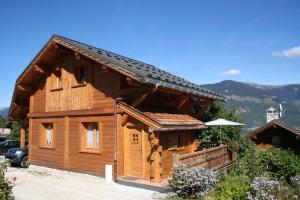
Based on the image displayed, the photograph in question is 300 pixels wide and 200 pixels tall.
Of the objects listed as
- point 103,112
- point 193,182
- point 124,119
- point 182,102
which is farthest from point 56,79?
point 193,182

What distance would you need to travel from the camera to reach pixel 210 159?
13555 millimetres

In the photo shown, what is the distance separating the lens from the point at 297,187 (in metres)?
9.26

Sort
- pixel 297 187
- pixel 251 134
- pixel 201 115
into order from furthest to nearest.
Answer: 1. pixel 251 134
2. pixel 201 115
3. pixel 297 187

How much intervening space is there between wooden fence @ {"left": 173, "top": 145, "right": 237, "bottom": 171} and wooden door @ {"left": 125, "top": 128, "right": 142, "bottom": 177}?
2.33 m

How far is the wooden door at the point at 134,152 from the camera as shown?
12.7 metres

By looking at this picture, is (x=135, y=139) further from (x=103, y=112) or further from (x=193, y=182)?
(x=193, y=182)

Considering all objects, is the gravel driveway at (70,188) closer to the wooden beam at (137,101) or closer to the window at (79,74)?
the wooden beam at (137,101)

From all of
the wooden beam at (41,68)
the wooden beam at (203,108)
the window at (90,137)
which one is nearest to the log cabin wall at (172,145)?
the wooden beam at (203,108)

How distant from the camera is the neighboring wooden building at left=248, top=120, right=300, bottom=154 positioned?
2426cm

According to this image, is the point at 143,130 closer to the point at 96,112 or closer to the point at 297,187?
the point at 96,112

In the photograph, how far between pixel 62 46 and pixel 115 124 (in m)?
5.52

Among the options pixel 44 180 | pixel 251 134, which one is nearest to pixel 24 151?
pixel 44 180

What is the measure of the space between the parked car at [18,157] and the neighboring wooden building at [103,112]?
20.1 inches

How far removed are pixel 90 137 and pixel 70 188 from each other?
352 centimetres
